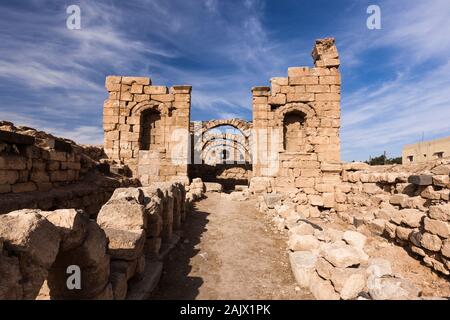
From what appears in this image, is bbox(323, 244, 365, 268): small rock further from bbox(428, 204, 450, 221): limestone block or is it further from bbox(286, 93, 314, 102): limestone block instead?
bbox(286, 93, 314, 102): limestone block

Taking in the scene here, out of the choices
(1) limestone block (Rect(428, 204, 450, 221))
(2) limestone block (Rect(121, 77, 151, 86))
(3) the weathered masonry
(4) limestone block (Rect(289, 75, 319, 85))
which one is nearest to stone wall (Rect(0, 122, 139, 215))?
(3) the weathered masonry

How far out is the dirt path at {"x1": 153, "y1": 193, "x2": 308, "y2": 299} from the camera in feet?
13.2

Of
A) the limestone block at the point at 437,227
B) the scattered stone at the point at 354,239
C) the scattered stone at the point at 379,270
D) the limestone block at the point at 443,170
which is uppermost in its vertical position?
the limestone block at the point at 443,170

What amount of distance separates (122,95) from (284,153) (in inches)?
294

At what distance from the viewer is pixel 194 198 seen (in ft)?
34.2

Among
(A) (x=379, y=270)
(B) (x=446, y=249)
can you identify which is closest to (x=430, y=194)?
(B) (x=446, y=249)

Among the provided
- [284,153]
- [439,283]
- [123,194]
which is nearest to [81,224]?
[123,194]

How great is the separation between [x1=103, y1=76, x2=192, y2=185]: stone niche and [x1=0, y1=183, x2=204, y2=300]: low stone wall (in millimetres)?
7917

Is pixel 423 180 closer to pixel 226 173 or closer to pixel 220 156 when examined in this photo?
pixel 226 173

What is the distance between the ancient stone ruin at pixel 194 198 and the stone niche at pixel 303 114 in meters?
0.04

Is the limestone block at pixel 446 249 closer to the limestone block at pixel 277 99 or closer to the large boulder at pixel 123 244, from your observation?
the large boulder at pixel 123 244

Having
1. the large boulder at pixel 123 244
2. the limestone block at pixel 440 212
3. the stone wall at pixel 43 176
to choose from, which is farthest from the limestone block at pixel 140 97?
the limestone block at pixel 440 212

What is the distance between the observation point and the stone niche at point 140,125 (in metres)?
12.6
